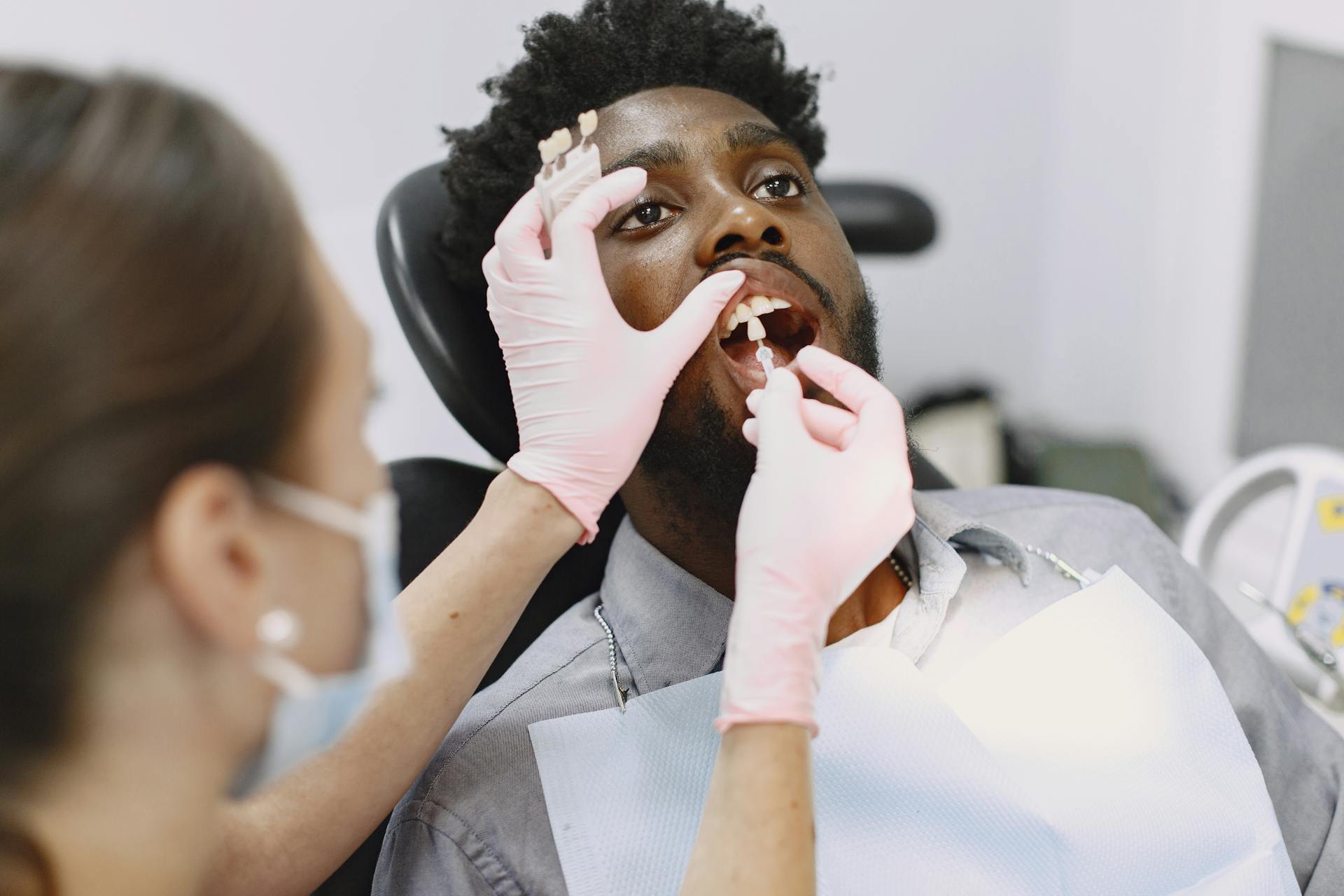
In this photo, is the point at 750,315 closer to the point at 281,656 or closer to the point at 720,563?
the point at 720,563

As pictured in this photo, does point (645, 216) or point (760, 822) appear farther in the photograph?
point (645, 216)

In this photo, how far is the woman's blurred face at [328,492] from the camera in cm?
65

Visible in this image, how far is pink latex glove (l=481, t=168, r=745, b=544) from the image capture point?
0.99m

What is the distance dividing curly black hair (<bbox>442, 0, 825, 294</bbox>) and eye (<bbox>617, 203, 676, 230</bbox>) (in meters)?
0.17

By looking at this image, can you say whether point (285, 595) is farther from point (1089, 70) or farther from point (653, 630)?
point (1089, 70)

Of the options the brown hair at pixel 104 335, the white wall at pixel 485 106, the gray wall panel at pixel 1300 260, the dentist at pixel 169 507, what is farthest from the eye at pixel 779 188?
the gray wall panel at pixel 1300 260

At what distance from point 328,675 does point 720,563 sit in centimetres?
58

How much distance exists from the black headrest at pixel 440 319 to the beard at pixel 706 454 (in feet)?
0.78

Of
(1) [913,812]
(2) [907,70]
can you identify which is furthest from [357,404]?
(2) [907,70]

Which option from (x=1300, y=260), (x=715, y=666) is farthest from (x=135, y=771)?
(x=1300, y=260)

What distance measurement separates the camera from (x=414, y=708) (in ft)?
3.21

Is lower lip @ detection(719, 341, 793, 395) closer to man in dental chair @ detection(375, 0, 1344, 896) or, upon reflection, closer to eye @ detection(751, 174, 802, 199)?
man in dental chair @ detection(375, 0, 1344, 896)

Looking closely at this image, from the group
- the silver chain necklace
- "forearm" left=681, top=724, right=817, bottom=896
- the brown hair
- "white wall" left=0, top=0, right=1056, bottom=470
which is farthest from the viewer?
"white wall" left=0, top=0, right=1056, bottom=470

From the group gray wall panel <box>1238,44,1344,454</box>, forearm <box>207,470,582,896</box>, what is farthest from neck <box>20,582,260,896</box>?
gray wall panel <box>1238,44,1344,454</box>
